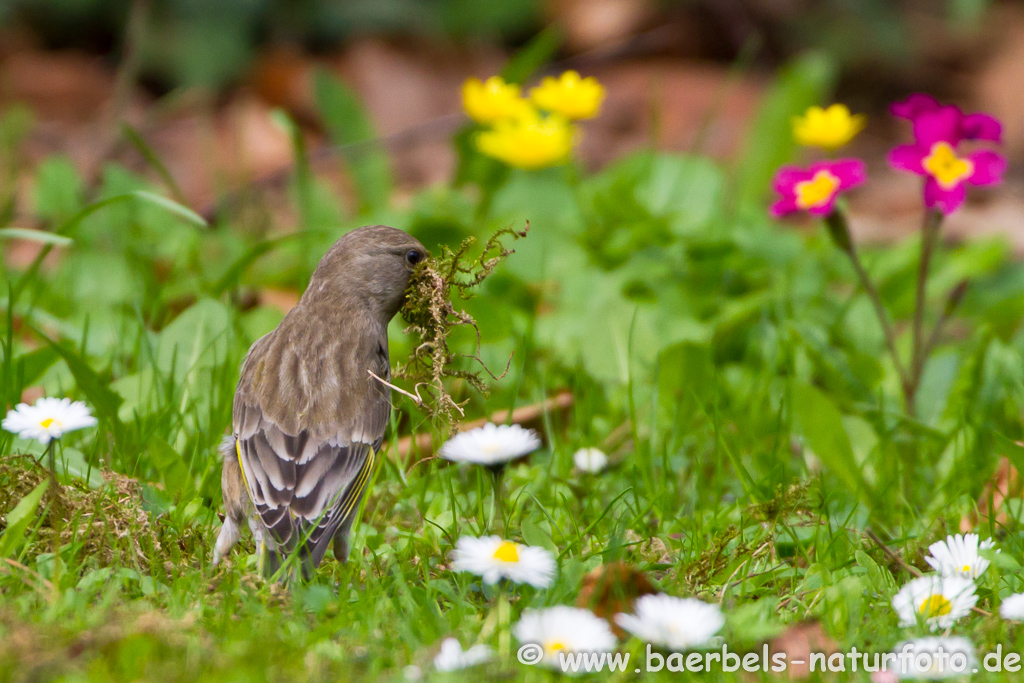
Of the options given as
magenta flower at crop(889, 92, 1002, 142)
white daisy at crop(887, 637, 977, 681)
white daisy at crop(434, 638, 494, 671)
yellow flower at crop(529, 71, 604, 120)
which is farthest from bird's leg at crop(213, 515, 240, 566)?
yellow flower at crop(529, 71, 604, 120)

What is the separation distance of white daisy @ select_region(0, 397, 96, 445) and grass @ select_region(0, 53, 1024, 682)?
19 centimetres

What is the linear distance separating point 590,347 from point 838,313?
122cm

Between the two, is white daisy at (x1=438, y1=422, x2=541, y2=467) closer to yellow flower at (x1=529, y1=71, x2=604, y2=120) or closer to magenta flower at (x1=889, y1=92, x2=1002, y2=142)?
magenta flower at (x1=889, y1=92, x2=1002, y2=142)

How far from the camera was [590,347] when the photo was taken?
4.32m

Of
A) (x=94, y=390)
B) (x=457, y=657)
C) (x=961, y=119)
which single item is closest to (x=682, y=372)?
(x=961, y=119)

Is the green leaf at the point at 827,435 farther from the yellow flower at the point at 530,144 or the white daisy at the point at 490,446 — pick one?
the yellow flower at the point at 530,144

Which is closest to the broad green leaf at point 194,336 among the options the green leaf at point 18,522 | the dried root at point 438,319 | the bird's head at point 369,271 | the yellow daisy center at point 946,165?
the bird's head at point 369,271

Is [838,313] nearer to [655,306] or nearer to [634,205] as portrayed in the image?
[655,306]

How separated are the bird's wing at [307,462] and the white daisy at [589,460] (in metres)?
0.78

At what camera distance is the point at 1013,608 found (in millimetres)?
2277

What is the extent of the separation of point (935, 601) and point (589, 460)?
124 cm

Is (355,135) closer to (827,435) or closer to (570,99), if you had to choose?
(570,99)

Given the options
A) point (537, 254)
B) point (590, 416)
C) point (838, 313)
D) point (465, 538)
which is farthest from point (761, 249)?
point (465, 538)

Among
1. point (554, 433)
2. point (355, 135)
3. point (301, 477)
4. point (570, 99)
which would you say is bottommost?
point (301, 477)
